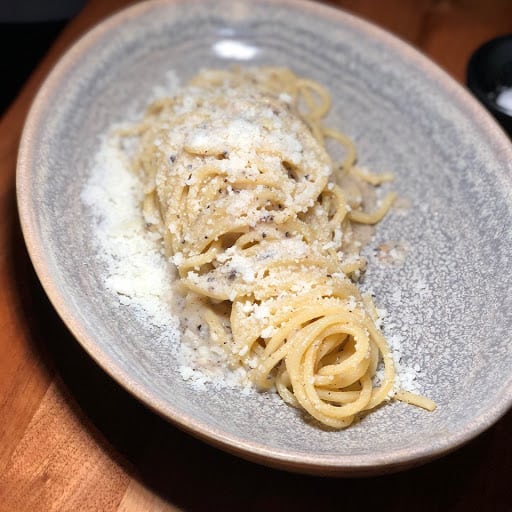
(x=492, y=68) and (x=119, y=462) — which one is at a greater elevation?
(x=492, y=68)

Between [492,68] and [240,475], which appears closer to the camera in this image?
[240,475]

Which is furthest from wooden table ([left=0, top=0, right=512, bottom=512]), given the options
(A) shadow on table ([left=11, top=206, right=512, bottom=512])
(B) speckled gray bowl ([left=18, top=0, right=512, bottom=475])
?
(B) speckled gray bowl ([left=18, top=0, right=512, bottom=475])

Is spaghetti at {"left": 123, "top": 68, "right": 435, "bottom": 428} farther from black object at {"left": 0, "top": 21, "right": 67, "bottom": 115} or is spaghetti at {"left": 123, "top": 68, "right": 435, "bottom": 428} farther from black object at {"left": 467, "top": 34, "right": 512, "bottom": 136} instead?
black object at {"left": 0, "top": 21, "right": 67, "bottom": 115}

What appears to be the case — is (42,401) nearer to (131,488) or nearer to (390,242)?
(131,488)

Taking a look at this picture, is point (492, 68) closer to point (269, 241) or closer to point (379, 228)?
point (379, 228)

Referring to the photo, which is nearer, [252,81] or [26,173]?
[26,173]

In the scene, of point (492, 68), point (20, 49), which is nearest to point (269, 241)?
point (492, 68)

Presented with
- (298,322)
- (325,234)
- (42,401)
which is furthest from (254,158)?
(42,401)
